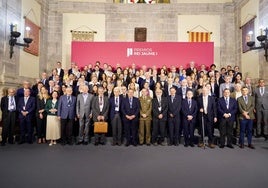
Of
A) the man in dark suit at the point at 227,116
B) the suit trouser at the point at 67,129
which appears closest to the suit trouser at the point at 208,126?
the man in dark suit at the point at 227,116

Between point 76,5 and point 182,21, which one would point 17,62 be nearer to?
point 76,5


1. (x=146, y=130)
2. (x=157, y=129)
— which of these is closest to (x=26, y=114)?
(x=146, y=130)

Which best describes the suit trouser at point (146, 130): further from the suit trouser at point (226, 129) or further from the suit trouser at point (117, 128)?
the suit trouser at point (226, 129)

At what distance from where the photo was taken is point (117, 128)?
624 centimetres

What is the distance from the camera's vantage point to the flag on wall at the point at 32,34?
9.37 meters

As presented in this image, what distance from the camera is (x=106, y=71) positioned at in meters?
8.48

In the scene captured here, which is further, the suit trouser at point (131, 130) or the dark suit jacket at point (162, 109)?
the dark suit jacket at point (162, 109)

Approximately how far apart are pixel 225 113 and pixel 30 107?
15.1 feet

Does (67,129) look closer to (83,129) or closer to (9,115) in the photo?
(83,129)

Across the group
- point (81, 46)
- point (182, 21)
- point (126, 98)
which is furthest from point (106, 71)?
point (182, 21)

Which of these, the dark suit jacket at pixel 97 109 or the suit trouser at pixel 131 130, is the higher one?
the dark suit jacket at pixel 97 109

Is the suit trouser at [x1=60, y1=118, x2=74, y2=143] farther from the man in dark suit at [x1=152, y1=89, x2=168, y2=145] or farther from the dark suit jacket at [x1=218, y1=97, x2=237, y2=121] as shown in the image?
the dark suit jacket at [x1=218, y1=97, x2=237, y2=121]

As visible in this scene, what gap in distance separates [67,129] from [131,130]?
58.9 inches

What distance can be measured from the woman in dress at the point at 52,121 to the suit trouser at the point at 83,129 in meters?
0.53
